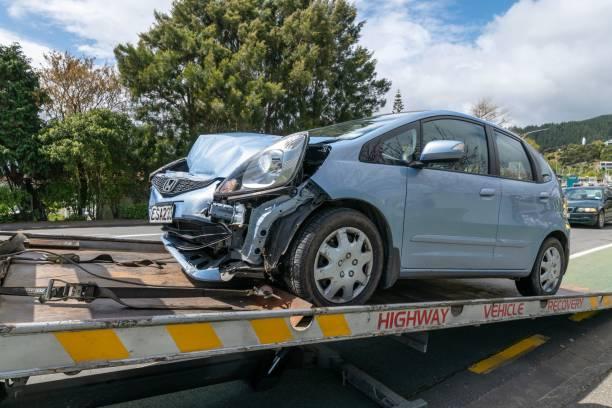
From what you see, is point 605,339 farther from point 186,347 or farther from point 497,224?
point 186,347

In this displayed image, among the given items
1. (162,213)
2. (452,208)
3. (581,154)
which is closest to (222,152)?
(162,213)

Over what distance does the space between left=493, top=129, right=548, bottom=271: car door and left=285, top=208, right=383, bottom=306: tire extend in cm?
148

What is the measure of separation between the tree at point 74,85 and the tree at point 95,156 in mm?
2019

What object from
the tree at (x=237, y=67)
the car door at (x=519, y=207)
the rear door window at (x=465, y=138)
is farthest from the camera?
the tree at (x=237, y=67)

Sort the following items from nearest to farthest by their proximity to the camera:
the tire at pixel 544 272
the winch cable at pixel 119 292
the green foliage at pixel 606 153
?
the winch cable at pixel 119 292
the tire at pixel 544 272
the green foliage at pixel 606 153

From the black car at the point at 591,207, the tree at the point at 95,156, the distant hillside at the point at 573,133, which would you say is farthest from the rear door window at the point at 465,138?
the distant hillside at the point at 573,133

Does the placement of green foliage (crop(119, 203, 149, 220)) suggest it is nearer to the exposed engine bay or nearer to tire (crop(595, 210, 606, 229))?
the exposed engine bay

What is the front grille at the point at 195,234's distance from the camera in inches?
101

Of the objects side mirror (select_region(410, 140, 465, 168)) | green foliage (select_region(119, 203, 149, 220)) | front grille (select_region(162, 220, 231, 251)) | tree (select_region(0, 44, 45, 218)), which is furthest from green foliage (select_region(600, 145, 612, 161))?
front grille (select_region(162, 220, 231, 251))

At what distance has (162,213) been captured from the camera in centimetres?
296

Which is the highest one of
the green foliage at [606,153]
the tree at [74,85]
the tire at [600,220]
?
the green foliage at [606,153]

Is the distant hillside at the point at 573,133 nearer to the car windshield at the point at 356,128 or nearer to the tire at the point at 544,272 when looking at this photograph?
the tire at the point at 544,272

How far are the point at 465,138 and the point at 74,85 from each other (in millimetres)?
18556

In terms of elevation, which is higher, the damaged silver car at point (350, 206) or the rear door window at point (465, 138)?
the rear door window at point (465, 138)
